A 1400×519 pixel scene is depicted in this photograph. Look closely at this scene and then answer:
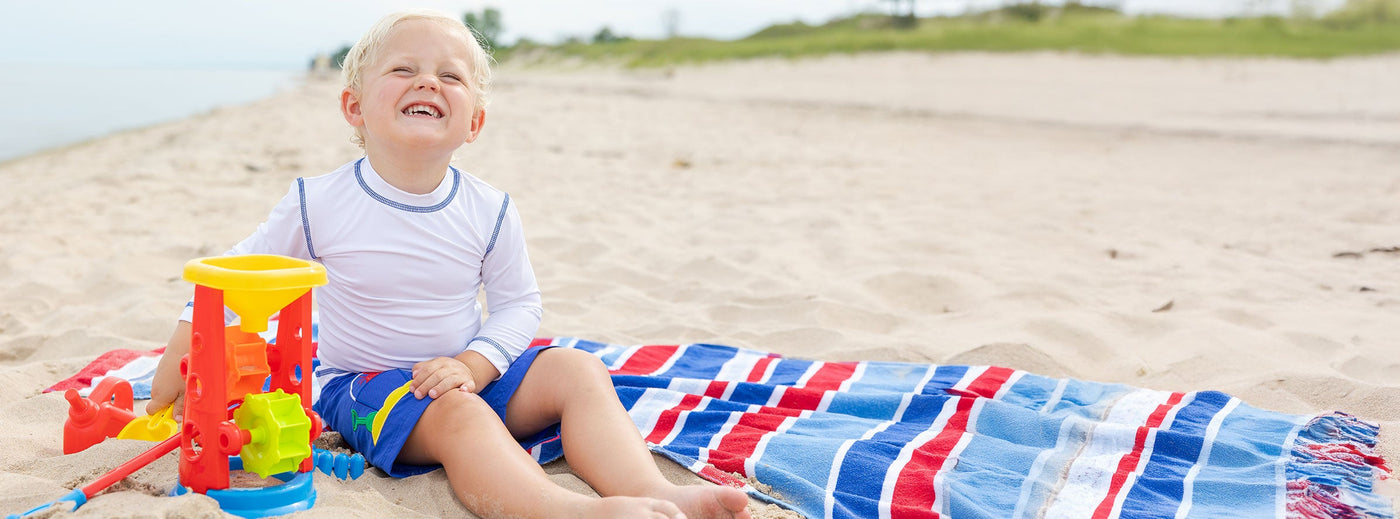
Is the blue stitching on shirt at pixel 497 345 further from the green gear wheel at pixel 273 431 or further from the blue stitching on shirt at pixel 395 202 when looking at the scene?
the green gear wheel at pixel 273 431

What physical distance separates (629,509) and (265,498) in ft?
2.00

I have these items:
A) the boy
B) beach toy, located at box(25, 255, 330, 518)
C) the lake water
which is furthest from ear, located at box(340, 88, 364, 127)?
the lake water

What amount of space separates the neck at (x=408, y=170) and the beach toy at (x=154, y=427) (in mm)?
624

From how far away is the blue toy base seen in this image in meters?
1.56

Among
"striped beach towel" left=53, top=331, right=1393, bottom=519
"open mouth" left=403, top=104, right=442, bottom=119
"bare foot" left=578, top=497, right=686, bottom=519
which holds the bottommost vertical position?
"striped beach towel" left=53, top=331, right=1393, bottom=519

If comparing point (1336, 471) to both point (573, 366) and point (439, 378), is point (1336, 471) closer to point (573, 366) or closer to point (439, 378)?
point (573, 366)

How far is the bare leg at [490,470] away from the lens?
5.09 feet

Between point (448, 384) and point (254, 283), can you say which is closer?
point (254, 283)

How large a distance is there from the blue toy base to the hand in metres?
0.28

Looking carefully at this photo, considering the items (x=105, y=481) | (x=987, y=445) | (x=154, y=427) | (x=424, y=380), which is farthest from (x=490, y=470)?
(x=987, y=445)

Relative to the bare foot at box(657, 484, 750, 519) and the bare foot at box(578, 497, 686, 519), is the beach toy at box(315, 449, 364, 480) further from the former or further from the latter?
the bare foot at box(657, 484, 750, 519)

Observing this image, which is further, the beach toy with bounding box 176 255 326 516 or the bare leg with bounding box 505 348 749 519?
the bare leg with bounding box 505 348 749 519

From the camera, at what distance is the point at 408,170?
1992 millimetres

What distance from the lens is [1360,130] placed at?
8.67m
